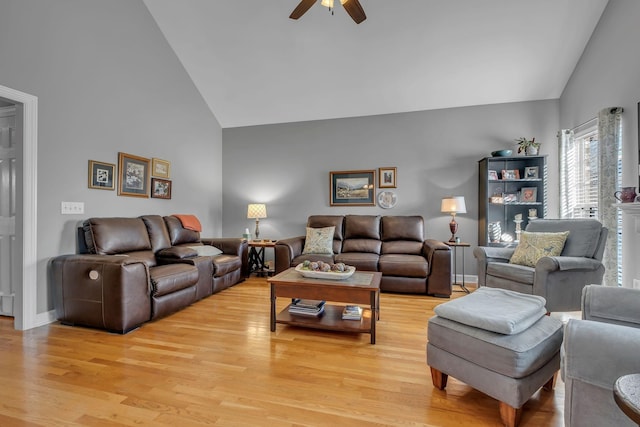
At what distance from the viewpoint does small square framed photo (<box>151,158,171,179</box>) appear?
391 cm

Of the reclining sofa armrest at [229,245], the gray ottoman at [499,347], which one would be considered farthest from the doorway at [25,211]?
the gray ottoman at [499,347]

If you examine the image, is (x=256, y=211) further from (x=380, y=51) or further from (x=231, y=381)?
(x=231, y=381)

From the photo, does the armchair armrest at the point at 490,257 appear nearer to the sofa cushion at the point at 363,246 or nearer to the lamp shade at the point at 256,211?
the sofa cushion at the point at 363,246

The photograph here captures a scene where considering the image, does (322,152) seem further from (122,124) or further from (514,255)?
(514,255)

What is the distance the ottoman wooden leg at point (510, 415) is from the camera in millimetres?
1342

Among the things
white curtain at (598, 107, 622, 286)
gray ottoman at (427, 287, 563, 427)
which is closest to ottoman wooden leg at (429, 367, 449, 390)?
gray ottoman at (427, 287, 563, 427)

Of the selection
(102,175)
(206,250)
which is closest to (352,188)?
(206,250)

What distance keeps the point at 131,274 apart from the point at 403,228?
3393 millimetres

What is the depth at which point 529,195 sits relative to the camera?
4016 millimetres

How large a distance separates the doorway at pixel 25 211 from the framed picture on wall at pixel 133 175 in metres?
0.93

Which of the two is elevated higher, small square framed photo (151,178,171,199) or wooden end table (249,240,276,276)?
small square framed photo (151,178,171,199)

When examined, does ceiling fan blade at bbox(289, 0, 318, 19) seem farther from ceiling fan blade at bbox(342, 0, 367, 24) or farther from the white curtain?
the white curtain

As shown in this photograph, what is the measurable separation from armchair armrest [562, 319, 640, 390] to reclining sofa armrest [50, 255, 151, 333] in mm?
2902

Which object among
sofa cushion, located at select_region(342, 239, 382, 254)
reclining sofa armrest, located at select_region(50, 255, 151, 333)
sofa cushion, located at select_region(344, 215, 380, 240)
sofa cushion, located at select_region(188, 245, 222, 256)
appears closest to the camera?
reclining sofa armrest, located at select_region(50, 255, 151, 333)
